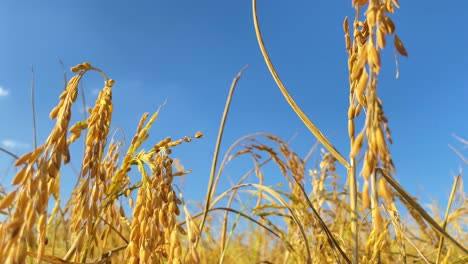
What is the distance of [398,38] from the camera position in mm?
714

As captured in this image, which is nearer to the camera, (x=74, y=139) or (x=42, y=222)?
(x=42, y=222)

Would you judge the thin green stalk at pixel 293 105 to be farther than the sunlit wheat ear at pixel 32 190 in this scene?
Yes

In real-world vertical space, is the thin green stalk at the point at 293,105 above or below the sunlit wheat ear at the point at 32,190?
above

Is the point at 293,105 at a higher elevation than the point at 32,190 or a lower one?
higher

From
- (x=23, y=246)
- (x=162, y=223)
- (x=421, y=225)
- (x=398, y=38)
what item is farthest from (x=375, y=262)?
(x=421, y=225)

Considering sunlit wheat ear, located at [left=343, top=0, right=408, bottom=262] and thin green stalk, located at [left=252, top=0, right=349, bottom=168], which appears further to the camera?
thin green stalk, located at [left=252, top=0, right=349, bottom=168]

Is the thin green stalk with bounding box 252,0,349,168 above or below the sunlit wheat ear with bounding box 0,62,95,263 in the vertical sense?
above

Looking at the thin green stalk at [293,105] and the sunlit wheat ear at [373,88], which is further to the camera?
the thin green stalk at [293,105]

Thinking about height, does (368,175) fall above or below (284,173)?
below

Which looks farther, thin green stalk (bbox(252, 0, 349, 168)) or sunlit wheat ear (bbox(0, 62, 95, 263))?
thin green stalk (bbox(252, 0, 349, 168))

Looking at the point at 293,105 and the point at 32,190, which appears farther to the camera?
the point at 293,105

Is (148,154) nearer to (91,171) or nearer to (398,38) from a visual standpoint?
(91,171)

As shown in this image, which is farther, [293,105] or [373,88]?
[293,105]

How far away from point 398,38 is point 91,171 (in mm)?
638
